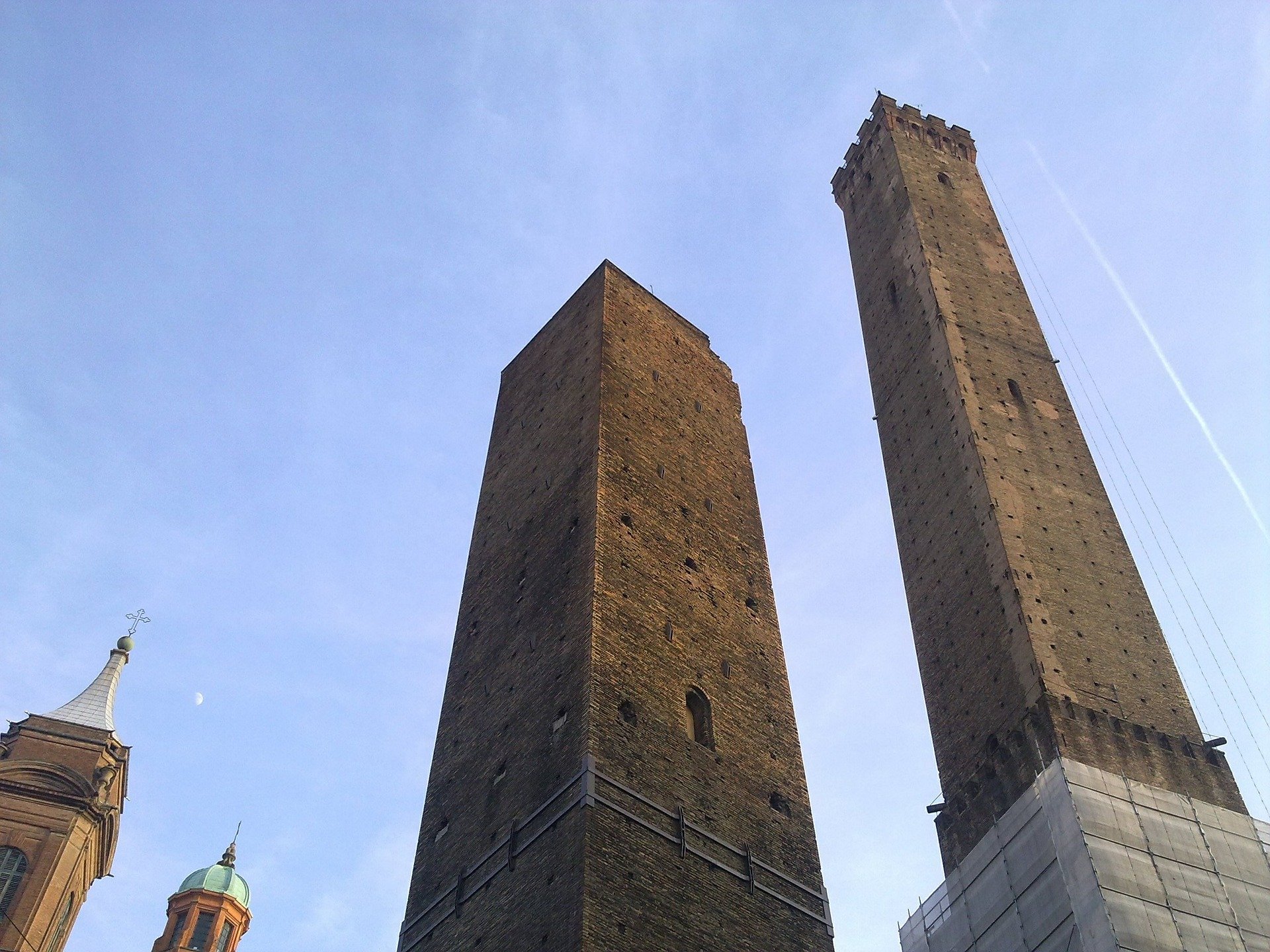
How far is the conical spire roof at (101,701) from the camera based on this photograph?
25391 mm

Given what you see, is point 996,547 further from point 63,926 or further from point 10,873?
point 10,873

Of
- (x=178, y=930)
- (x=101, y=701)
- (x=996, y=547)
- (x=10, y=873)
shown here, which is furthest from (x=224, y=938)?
(x=996, y=547)

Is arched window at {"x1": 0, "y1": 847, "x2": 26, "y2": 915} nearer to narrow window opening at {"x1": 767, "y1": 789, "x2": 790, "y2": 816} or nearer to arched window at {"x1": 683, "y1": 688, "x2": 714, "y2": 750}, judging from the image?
arched window at {"x1": 683, "y1": 688, "x2": 714, "y2": 750}

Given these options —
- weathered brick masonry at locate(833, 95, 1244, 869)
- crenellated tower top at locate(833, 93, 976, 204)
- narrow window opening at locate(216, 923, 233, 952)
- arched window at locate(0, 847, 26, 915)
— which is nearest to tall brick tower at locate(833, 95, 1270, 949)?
weathered brick masonry at locate(833, 95, 1244, 869)

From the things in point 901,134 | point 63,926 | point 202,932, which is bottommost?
point 63,926

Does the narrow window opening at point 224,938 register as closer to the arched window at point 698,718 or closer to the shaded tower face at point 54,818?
the shaded tower face at point 54,818

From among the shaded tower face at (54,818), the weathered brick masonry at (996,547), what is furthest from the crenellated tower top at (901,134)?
the shaded tower face at (54,818)

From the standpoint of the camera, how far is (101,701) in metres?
26.6

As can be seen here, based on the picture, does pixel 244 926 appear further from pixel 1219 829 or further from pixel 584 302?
pixel 1219 829

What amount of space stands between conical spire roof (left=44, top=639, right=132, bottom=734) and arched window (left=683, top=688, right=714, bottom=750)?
1540 centimetres

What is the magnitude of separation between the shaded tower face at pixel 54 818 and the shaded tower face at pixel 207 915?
993 cm

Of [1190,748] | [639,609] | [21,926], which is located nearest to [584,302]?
[639,609]

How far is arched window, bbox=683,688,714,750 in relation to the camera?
1341cm

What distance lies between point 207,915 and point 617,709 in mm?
25091
